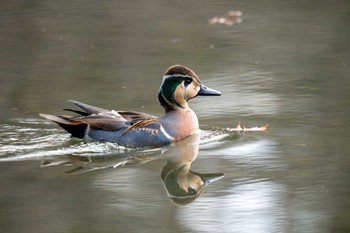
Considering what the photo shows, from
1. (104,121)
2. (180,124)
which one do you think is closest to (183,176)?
(180,124)

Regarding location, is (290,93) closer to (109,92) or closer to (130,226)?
(109,92)

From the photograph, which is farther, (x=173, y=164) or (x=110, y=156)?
(x=110, y=156)

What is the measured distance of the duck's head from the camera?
32.7 ft

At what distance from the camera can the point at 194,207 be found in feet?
24.8

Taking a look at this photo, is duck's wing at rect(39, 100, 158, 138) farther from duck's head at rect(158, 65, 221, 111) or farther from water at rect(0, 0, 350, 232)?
duck's head at rect(158, 65, 221, 111)

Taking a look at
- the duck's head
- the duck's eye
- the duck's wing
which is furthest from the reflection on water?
the duck's eye

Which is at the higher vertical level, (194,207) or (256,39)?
(256,39)

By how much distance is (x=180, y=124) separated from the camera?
9.86 m

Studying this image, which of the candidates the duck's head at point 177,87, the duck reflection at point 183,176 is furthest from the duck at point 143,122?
the duck reflection at point 183,176

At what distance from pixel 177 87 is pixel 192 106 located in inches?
43.8

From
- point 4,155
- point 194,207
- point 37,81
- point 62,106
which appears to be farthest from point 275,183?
point 37,81

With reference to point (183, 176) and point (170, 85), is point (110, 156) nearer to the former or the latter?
point (183, 176)

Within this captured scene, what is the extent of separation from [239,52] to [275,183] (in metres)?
5.51

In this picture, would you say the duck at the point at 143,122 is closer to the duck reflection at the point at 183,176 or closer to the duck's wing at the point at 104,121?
the duck's wing at the point at 104,121
